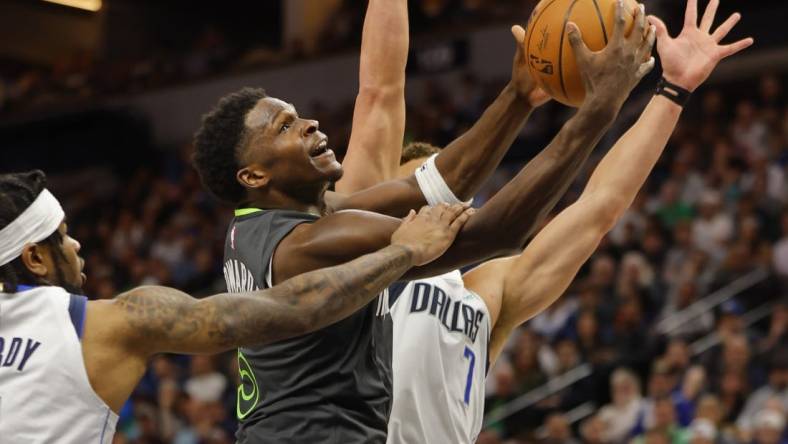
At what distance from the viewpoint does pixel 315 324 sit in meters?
3.15

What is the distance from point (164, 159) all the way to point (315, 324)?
1623 centimetres

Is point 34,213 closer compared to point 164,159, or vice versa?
point 34,213

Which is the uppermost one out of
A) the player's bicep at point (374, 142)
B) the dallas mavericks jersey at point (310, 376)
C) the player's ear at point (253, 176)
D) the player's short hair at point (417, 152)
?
the player's ear at point (253, 176)

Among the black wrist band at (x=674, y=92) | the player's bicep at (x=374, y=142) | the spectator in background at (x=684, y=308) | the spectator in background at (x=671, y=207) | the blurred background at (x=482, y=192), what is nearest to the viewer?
the black wrist band at (x=674, y=92)

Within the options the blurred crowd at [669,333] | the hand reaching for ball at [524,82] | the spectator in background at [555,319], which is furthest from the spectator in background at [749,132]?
the hand reaching for ball at [524,82]

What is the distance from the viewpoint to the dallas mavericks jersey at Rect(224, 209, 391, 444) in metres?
3.38

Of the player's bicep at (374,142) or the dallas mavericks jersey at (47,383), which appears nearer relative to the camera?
the dallas mavericks jersey at (47,383)

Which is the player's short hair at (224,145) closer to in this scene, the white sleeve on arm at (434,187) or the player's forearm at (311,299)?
the player's forearm at (311,299)

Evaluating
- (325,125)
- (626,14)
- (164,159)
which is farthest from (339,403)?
(164,159)

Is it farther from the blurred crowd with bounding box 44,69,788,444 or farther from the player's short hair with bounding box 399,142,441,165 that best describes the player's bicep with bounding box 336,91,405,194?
the blurred crowd with bounding box 44,69,788,444

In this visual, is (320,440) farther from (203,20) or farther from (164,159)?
(203,20)

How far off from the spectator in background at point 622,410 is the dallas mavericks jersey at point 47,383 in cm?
644

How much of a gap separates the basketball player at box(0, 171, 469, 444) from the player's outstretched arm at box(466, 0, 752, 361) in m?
0.99

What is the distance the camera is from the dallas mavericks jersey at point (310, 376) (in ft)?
11.1
